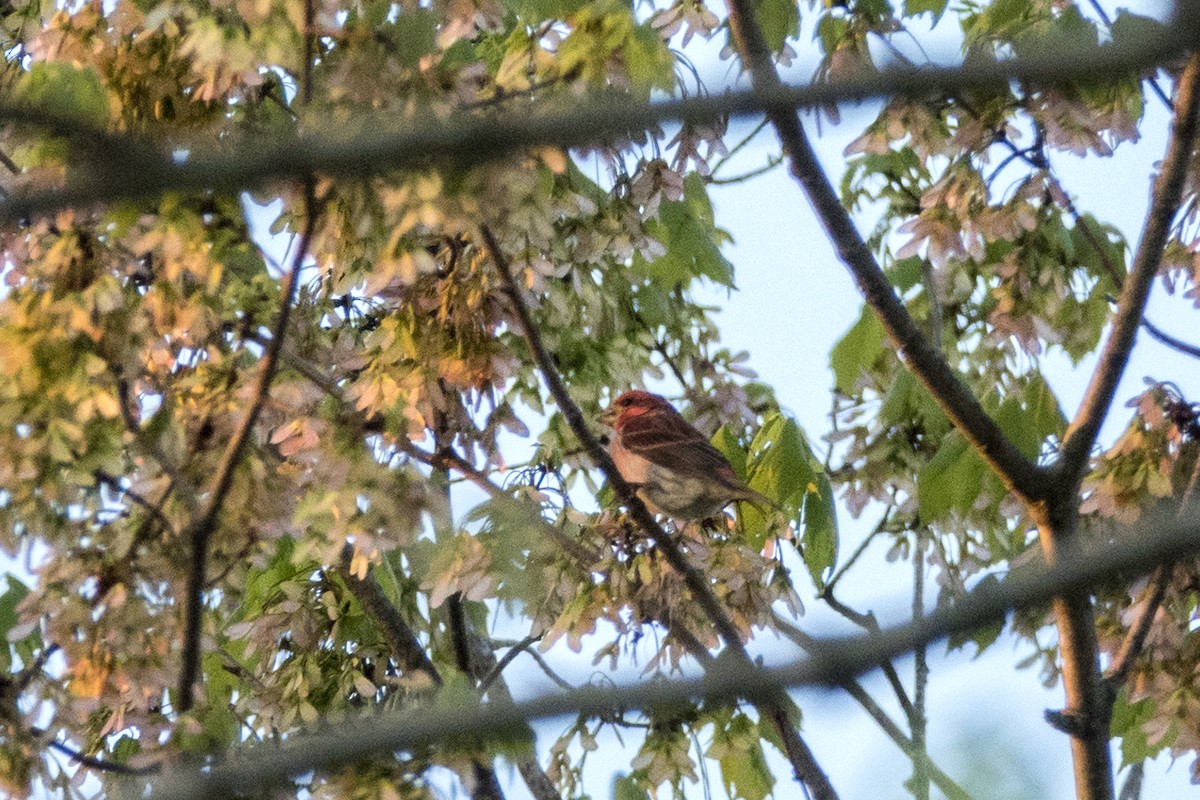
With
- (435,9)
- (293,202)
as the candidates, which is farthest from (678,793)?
(435,9)

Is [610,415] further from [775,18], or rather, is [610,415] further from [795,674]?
[795,674]

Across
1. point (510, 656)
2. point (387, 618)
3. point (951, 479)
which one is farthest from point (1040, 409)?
point (387, 618)

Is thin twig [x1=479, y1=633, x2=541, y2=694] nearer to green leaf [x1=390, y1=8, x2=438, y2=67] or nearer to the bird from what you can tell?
the bird

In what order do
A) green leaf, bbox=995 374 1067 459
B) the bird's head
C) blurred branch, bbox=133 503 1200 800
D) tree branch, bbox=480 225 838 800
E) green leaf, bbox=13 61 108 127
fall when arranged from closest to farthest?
blurred branch, bbox=133 503 1200 800 → green leaf, bbox=13 61 108 127 → tree branch, bbox=480 225 838 800 → green leaf, bbox=995 374 1067 459 → the bird's head

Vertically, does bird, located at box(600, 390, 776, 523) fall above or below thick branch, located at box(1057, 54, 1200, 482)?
above

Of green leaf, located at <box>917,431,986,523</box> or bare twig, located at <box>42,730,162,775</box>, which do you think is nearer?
bare twig, located at <box>42,730,162,775</box>

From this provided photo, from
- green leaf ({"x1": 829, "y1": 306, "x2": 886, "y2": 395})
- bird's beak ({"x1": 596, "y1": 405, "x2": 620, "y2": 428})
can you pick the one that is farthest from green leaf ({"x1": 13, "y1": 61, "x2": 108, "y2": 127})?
bird's beak ({"x1": 596, "y1": 405, "x2": 620, "y2": 428})

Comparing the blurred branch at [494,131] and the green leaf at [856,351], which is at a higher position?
the green leaf at [856,351]

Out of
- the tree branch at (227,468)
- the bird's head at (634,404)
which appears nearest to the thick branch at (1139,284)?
the tree branch at (227,468)

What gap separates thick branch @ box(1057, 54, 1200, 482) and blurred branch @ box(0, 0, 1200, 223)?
2.02m

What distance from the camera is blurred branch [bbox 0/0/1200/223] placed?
1.39 meters

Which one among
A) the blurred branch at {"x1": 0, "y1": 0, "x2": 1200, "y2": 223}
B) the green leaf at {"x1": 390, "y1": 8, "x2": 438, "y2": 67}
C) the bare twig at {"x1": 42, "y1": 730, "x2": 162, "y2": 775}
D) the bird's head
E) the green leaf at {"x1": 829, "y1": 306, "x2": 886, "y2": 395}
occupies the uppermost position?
the bird's head

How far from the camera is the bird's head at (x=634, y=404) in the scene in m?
6.14

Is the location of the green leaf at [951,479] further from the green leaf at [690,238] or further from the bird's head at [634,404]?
the bird's head at [634,404]
